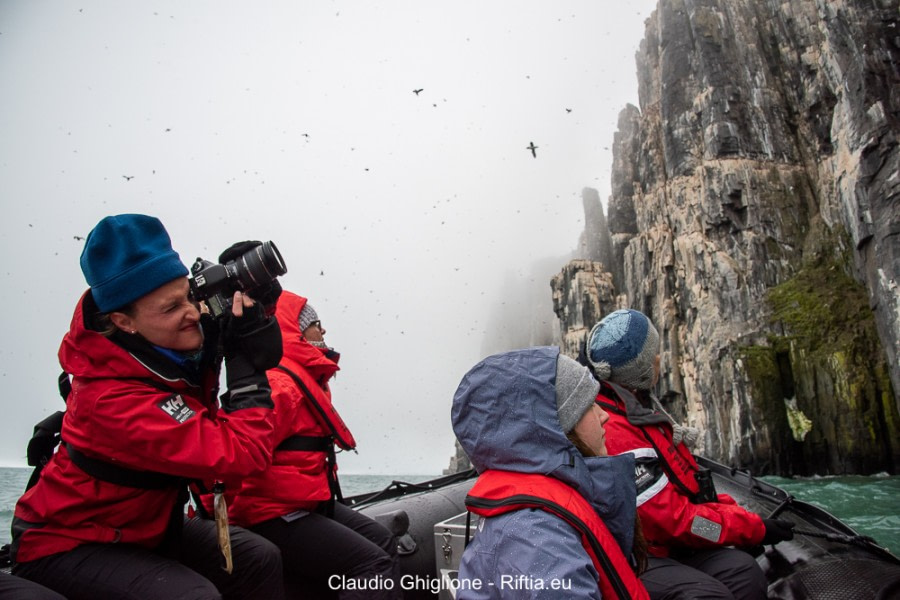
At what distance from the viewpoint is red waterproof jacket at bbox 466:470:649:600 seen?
1589mm

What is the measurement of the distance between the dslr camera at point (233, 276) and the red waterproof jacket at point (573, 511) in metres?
1.40

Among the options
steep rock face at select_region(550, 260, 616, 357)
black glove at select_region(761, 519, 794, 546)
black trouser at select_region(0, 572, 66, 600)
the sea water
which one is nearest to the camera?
black trouser at select_region(0, 572, 66, 600)

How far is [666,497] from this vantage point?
8.67 ft

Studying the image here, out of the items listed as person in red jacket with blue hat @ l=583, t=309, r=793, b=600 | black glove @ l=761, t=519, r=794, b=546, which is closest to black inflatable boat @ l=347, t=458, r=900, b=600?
black glove @ l=761, t=519, r=794, b=546

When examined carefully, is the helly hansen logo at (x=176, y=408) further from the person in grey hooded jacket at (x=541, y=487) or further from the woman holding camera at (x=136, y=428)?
the person in grey hooded jacket at (x=541, y=487)

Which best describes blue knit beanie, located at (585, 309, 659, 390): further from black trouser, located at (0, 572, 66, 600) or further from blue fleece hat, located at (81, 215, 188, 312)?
black trouser, located at (0, 572, 66, 600)

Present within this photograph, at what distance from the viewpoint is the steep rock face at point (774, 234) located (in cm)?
1884

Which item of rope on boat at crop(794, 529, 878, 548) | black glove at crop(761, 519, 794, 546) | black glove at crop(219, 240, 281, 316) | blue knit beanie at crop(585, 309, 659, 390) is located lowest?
rope on boat at crop(794, 529, 878, 548)

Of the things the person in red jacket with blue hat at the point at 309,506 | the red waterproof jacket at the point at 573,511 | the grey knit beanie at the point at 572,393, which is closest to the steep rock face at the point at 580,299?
the person in red jacket with blue hat at the point at 309,506

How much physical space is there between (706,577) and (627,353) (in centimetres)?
120

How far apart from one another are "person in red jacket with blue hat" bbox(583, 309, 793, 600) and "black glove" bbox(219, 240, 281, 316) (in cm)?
188

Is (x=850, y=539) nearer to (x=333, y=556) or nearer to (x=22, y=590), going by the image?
(x=333, y=556)

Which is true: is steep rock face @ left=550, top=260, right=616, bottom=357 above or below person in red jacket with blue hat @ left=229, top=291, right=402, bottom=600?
below

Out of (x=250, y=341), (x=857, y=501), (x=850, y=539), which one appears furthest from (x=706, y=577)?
(x=857, y=501)
